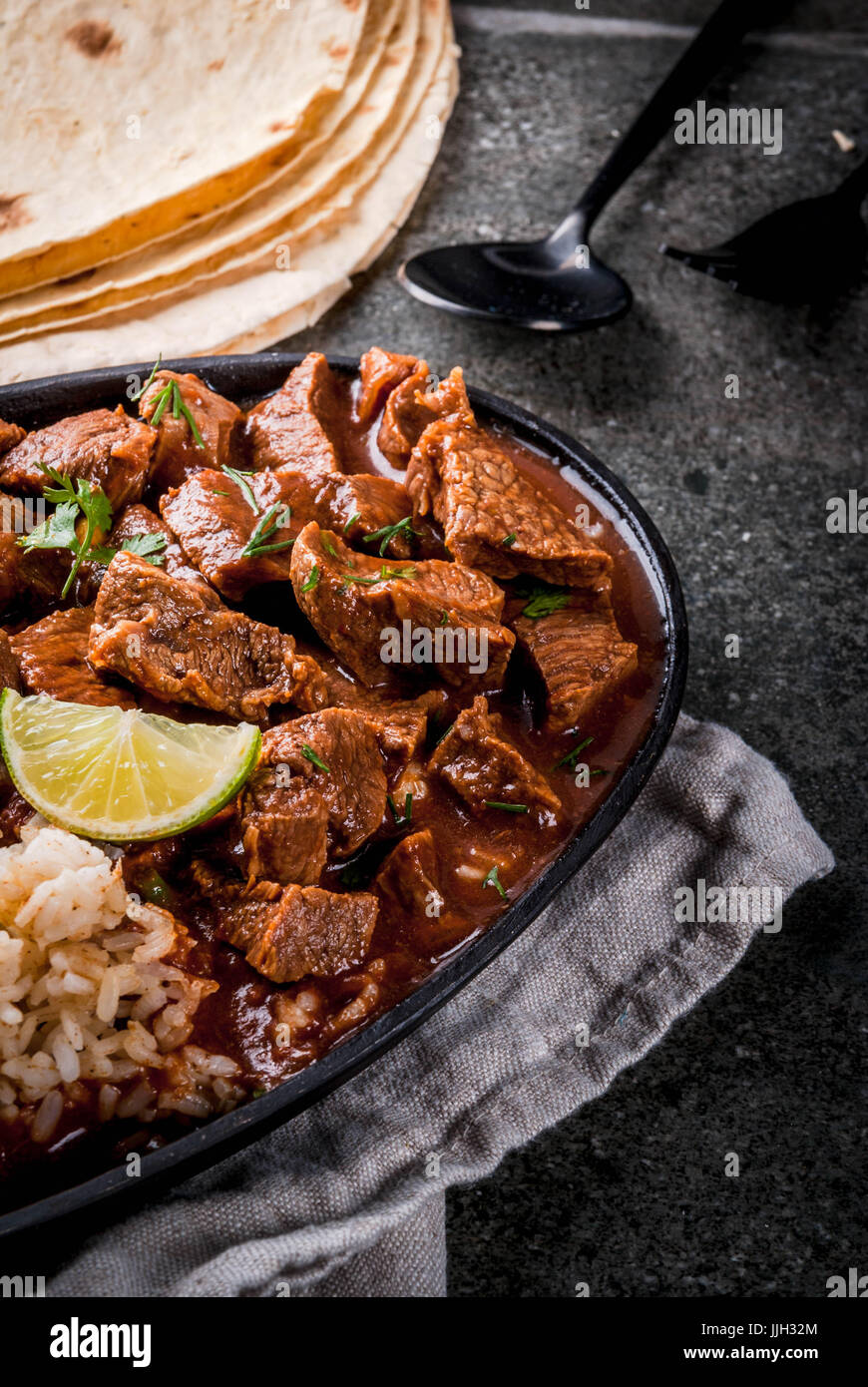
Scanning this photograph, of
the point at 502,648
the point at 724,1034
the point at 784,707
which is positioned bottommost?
the point at 724,1034

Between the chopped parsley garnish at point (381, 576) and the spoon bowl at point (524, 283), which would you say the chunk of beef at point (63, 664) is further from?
the spoon bowl at point (524, 283)

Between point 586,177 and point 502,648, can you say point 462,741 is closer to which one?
point 502,648

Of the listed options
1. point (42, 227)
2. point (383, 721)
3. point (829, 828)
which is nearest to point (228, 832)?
point (383, 721)

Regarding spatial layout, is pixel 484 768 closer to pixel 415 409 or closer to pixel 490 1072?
pixel 490 1072

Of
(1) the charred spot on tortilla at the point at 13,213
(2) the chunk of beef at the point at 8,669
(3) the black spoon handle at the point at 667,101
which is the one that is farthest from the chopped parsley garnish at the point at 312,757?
(3) the black spoon handle at the point at 667,101

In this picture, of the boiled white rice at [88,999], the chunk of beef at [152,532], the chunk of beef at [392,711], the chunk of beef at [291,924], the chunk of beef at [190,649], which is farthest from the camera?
the chunk of beef at [152,532]

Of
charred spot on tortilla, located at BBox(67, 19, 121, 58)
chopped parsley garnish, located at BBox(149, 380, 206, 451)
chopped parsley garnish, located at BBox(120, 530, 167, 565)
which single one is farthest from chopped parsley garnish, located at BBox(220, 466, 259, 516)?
charred spot on tortilla, located at BBox(67, 19, 121, 58)
